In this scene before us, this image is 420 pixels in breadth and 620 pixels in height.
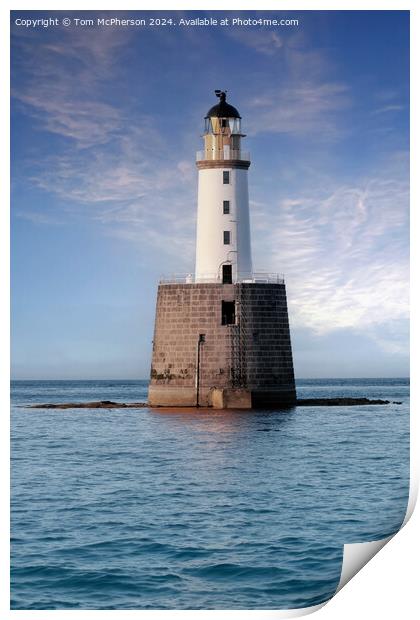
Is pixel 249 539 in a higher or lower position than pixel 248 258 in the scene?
lower

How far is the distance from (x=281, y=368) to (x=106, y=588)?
17839mm

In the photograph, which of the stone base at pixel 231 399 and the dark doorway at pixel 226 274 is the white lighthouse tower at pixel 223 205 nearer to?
the dark doorway at pixel 226 274

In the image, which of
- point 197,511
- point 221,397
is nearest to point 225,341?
Result: point 221,397

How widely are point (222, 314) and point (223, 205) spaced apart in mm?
2952

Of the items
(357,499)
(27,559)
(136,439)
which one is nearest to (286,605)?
(27,559)

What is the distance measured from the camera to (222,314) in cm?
2850

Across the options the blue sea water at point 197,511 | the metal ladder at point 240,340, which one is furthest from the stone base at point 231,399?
the blue sea water at point 197,511

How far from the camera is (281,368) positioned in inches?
1133

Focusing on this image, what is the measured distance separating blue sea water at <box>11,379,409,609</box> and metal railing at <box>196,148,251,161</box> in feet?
25.1

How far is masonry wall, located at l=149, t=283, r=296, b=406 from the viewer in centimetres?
2825

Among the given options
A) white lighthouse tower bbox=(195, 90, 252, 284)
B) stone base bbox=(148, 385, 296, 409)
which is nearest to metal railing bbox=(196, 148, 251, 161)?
white lighthouse tower bbox=(195, 90, 252, 284)

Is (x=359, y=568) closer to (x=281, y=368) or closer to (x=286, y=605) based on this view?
(x=286, y=605)

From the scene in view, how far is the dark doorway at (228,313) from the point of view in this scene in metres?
28.5
